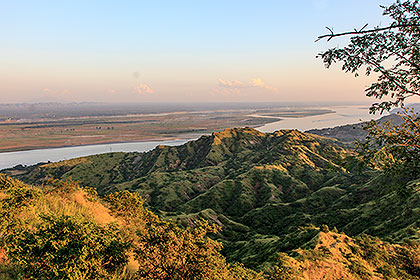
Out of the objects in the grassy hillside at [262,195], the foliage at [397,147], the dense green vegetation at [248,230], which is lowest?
the grassy hillside at [262,195]

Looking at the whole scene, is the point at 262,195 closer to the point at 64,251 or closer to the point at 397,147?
the point at 397,147

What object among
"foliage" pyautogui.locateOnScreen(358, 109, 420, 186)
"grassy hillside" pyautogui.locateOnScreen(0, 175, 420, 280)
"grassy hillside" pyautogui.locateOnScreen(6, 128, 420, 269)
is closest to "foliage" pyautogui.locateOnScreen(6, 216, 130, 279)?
"grassy hillside" pyautogui.locateOnScreen(0, 175, 420, 280)

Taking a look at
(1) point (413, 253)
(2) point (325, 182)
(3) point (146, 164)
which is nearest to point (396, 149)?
(1) point (413, 253)

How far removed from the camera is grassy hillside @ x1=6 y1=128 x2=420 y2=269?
61.5 m

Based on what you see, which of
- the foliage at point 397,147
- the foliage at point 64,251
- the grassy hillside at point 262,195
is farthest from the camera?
the grassy hillside at point 262,195

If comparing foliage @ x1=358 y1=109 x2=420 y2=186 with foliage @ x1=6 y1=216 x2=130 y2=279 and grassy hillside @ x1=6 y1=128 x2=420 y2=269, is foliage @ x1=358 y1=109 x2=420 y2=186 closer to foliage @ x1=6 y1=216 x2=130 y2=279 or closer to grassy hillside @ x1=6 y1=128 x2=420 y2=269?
grassy hillside @ x1=6 y1=128 x2=420 y2=269

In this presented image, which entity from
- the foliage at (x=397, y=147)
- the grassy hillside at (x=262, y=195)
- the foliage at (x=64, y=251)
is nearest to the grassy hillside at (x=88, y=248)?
the foliage at (x=64, y=251)

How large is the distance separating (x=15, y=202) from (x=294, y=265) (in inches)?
1251

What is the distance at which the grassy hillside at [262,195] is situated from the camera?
61469 mm

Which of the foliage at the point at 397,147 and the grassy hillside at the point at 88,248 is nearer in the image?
the grassy hillside at the point at 88,248

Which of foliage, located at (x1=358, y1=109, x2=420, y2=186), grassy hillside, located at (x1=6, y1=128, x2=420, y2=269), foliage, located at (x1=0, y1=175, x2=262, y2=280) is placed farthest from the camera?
grassy hillside, located at (x1=6, y1=128, x2=420, y2=269)

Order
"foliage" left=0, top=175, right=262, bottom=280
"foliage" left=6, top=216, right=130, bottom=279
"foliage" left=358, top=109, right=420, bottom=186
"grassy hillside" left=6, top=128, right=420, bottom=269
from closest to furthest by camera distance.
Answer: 1. "foliage" left=6, top=216, right=130, bottom=279
2. "foliage" left=0, top=175, right=262, bottom=280
3. "foliage" left=358, top=109, right=420, bottom=186
4. "grassy hillside" left=6, top=128, right=420, bottom=269

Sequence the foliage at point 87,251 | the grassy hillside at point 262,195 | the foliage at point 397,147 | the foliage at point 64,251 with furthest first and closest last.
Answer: the grassy hillside at point 262,195 < the foliage at point 397,147 < the foliage at point 87,251 < the foliage at point 64,251

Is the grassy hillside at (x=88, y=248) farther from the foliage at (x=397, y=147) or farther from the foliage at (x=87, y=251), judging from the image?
the foliage at (x=397, y=147)
